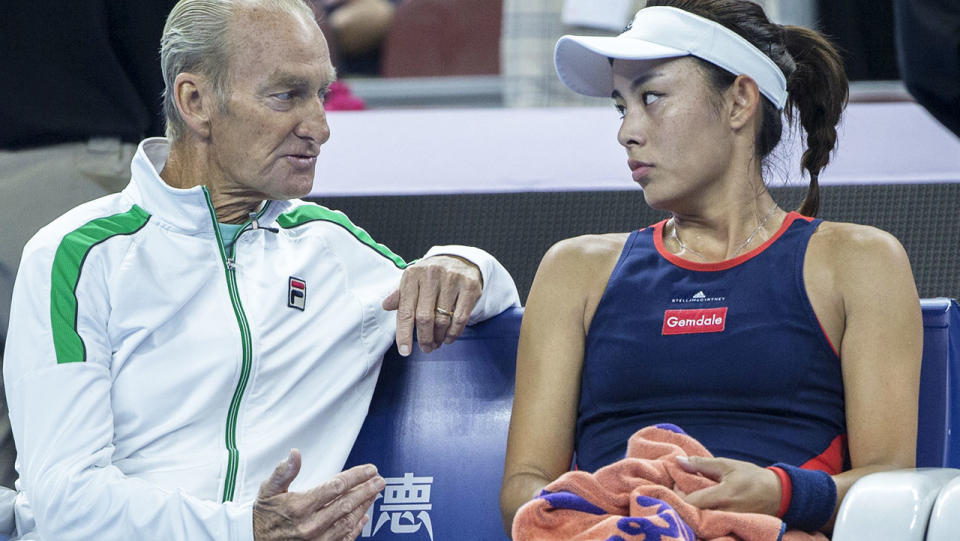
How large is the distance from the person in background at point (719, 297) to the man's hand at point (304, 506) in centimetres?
25

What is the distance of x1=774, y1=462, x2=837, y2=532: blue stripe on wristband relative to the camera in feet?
5.06

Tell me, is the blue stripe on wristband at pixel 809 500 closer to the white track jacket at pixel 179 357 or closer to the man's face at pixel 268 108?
the white track jacket at pixel 179 357

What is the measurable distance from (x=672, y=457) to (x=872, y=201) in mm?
1474

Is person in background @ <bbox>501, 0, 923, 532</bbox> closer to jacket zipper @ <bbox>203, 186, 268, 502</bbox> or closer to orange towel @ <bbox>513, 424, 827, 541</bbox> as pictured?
orange towel @ <bbox>513, 424, 827, 541</bbox>

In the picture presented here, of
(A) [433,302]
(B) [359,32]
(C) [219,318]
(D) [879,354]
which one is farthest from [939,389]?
(B) [359,32]

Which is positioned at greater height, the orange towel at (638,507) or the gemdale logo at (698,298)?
the gemdale logo at (698,298)

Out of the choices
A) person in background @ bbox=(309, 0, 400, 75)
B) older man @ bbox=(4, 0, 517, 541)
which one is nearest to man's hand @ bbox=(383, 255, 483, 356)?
older man @ bbox=(4, 0, 517, 541)

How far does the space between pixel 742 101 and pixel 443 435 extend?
2.28 ft

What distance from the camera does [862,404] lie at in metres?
1.69

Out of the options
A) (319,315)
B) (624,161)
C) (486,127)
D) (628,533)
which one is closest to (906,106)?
(624,161)

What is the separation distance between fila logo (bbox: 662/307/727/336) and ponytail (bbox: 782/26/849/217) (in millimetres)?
301

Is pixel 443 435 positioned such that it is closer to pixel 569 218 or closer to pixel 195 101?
pixel 195 101

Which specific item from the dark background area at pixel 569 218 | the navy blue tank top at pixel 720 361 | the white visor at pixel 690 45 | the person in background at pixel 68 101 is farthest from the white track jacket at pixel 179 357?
the dark background area at pixel 569 218

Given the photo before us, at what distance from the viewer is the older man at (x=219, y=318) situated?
1.66 metres
